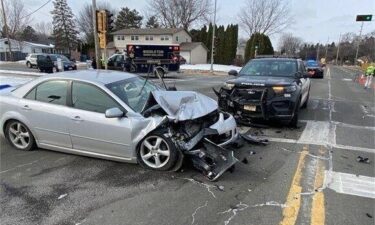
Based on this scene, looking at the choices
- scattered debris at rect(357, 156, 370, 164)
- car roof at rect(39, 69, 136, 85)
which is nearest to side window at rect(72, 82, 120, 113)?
car roof at rect(39, 69, 136, 85)

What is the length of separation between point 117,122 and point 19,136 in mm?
2086

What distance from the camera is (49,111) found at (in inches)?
210

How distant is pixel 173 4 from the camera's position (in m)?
69.6

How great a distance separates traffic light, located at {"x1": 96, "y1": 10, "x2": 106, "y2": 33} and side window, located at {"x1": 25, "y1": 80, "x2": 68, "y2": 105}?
12.0 meters

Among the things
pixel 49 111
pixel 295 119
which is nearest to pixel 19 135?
pixel 49 111

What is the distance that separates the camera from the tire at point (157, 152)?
471cm

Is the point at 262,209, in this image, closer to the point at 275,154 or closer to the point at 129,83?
the point at 275,154

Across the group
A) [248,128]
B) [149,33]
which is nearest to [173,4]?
[149,33]

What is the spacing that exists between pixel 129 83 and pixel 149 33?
58156 mm

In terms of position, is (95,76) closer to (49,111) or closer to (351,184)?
(49,111)

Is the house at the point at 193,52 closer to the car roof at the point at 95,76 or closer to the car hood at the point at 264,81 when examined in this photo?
the car hood at the point at 264,81

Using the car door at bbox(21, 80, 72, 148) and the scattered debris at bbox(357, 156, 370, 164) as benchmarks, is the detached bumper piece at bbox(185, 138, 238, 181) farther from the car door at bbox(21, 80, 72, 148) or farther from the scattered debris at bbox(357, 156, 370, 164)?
the scattered debris at bbox(357, 156, 370, 164)

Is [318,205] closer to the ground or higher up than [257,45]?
closer to the ground

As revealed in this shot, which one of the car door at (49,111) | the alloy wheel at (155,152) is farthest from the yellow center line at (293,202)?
the car door at (49,111)
